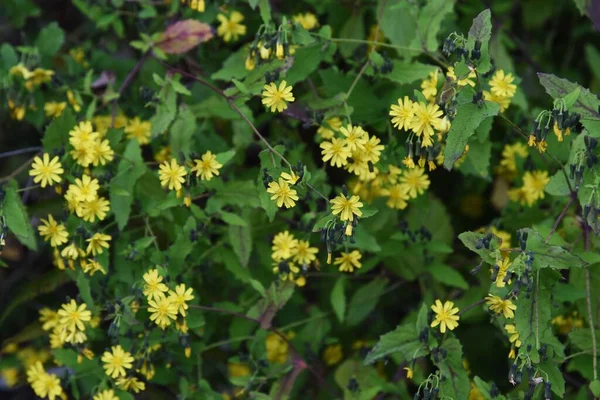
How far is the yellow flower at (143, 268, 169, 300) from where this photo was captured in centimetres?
239

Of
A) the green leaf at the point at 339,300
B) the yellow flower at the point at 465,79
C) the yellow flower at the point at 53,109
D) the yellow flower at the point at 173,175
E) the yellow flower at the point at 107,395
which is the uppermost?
the yellow flower at the point at 465,79

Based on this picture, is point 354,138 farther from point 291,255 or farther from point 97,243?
point 97,243

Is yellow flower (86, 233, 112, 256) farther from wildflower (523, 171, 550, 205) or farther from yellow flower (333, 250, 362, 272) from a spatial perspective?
wildflower (523, 171, 550, 205)

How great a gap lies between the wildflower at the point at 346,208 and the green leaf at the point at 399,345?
0.41 meters

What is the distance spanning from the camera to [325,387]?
3039 millimetres

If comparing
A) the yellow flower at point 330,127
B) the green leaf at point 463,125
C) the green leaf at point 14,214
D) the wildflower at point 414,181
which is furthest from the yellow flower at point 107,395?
the green leaf at point 463,125

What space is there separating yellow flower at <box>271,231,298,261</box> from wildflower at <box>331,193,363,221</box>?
343mm

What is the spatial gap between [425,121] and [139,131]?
45.1 inches

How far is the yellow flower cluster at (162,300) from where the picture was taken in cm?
239

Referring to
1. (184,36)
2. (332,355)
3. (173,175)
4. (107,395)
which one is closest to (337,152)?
(173,175)

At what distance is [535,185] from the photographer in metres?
2.85

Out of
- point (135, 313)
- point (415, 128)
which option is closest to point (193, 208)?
point (135, 313)

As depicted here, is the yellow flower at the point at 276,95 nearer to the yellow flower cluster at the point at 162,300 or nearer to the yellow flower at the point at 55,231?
the yellow flower cluster at the point at 162,300

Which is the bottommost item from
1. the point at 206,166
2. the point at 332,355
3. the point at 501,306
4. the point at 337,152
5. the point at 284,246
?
the point at 332,355
